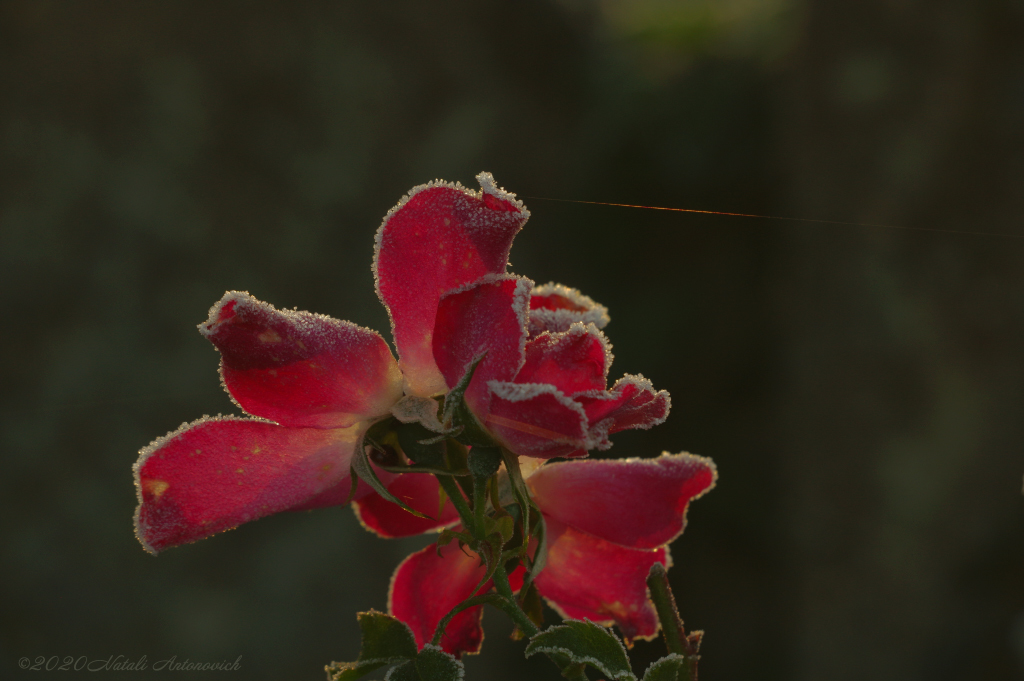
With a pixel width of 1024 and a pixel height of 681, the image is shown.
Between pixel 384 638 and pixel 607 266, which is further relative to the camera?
pixel 607 266

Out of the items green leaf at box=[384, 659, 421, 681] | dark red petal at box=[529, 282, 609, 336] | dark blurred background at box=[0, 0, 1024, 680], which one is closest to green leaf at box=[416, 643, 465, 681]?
green leaf at box=[384, 659, 421, 681]

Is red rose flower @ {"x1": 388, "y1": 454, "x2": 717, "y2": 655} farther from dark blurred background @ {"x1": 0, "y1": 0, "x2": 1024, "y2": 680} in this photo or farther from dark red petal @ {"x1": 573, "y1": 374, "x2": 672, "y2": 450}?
dark blurred background @ {"x1": 0, "y1": 0, "x2": 1024, "y2": 680}

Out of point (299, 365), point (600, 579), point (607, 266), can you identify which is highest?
point (299, 365)

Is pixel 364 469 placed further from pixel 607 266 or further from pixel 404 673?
pixel 607 266

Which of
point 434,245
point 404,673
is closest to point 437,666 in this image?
point 404,673

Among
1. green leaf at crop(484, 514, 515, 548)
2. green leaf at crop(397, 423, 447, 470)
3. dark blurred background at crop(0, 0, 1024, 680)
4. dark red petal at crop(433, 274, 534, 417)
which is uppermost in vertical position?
dark red petal at crop(433, 274, 534, 417)

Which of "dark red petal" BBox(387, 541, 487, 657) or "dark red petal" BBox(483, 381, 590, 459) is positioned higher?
"dark red petal" BBox(483, 381, 590, 459)

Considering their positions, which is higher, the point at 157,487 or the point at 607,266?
the point at 157,487
